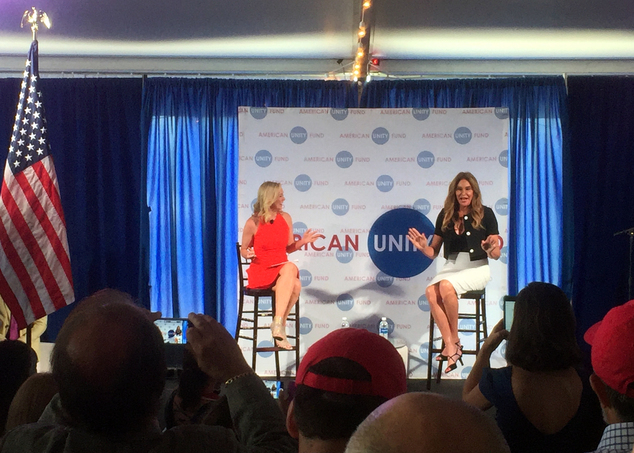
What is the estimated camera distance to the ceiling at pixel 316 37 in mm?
4668

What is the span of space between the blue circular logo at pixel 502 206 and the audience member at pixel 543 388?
3644 millimetres

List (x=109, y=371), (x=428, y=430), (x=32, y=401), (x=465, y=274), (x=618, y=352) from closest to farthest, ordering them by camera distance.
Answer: (x=428, y=430)
(x=109, y=371)
(x=618, y=352)
(x=32, y=401)
(x=465, y=274)

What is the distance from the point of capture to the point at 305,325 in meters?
5.50

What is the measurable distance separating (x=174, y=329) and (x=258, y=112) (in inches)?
84.6

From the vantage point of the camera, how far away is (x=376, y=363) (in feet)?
3.28

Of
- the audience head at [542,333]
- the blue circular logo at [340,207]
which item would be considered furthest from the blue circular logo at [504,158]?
the audience head at [542,333]

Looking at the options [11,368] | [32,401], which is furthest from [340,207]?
[32,401]

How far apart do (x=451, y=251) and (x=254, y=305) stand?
6.03 ft

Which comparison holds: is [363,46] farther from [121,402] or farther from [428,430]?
[428,430]

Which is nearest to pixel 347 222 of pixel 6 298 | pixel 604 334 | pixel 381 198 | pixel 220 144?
pixel 381 198

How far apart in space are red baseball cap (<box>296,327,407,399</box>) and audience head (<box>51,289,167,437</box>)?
269mm

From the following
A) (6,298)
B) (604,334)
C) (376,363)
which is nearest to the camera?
(376,363)

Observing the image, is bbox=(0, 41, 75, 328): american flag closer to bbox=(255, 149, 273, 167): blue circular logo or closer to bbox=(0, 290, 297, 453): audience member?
bbox=(255, 149, 273, 167): blue circular logo

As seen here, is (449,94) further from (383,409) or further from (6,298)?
(383,409)
